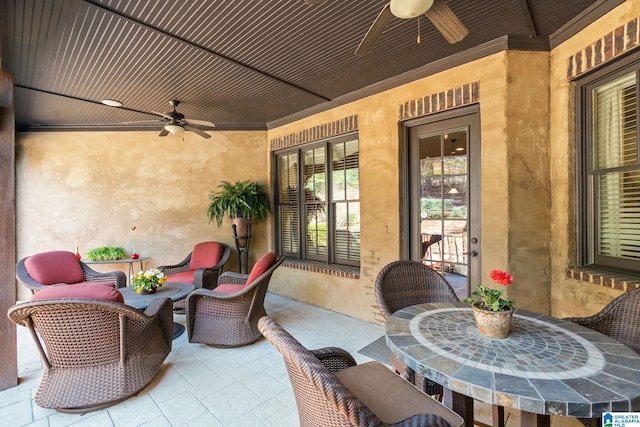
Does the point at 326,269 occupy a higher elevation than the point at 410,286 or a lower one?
lower

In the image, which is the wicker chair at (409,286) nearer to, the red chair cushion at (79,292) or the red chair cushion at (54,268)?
the red chair cushion at (79,292)

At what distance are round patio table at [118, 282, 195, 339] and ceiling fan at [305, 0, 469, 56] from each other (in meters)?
2.76

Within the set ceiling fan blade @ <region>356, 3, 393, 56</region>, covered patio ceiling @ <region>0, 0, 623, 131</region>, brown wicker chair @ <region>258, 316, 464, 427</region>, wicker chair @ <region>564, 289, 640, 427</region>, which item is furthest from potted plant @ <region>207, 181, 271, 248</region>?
wicker chair @ <region>564, 289, 640, 427</region>

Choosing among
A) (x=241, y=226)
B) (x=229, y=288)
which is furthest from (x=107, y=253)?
(x=229, y=288)

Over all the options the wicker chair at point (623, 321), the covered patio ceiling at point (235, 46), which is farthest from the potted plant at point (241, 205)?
the wicker chair at point (623, 321)

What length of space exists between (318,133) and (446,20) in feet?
9.25

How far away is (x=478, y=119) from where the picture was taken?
9.75ft

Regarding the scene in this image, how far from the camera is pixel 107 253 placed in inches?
191

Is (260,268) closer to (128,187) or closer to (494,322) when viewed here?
(494,322)

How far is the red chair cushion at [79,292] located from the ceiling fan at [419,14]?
2.14 meters

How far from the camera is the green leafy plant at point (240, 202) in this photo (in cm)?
486

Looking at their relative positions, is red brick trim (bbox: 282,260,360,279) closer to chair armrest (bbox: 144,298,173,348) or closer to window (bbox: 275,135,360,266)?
window (bbox: 275,135,360,266)

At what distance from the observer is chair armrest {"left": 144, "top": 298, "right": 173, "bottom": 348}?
2500 mm

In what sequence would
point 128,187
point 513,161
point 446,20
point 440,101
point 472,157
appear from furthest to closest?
point 128,187
point 440,101
point 472,157
point 513,161
point 446,20
